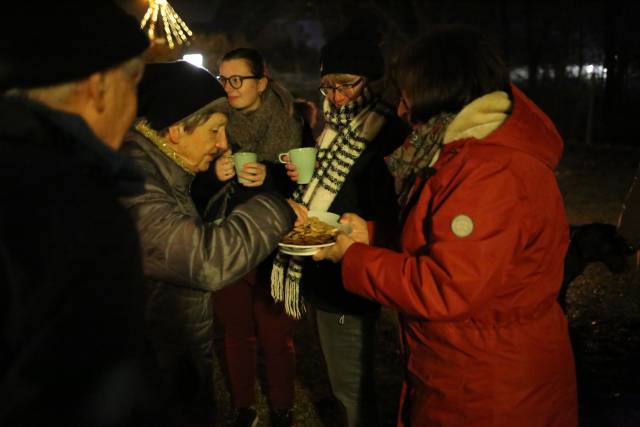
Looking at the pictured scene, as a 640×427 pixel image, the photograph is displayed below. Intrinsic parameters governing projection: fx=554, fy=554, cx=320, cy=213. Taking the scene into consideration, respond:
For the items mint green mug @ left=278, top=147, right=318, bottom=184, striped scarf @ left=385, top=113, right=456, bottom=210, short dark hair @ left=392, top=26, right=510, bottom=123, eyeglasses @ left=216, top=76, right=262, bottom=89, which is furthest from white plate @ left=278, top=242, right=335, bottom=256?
eyeglasses @ left=216, top=76, right=262, bottom=89

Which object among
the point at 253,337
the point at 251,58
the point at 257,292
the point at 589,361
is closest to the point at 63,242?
the point at 257,292

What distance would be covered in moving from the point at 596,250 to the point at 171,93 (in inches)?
136

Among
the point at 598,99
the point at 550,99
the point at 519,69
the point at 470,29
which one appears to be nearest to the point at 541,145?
the point at 470,29

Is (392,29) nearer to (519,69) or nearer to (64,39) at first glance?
(519,69)

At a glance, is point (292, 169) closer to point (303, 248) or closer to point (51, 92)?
point (303, 248)

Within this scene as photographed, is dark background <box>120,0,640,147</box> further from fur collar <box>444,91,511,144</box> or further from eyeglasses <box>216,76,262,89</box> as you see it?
fur collar <box>444,91,511,144</box>

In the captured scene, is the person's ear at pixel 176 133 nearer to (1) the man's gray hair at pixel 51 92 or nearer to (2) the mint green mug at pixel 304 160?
(2) the mint green mug at pixel 304 160

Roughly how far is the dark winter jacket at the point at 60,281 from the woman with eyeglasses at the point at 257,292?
233cm

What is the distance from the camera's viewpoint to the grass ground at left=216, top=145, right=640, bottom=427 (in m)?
3.71

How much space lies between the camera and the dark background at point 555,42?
49.8 ft

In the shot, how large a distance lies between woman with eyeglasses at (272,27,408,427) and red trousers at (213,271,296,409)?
1.72 feet

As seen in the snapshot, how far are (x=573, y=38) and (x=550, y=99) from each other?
195 cm

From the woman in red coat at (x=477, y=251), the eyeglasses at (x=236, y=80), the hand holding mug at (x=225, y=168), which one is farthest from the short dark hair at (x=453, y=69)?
the eyeglasses at (x=236, y=80)

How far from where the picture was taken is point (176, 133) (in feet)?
7.45
